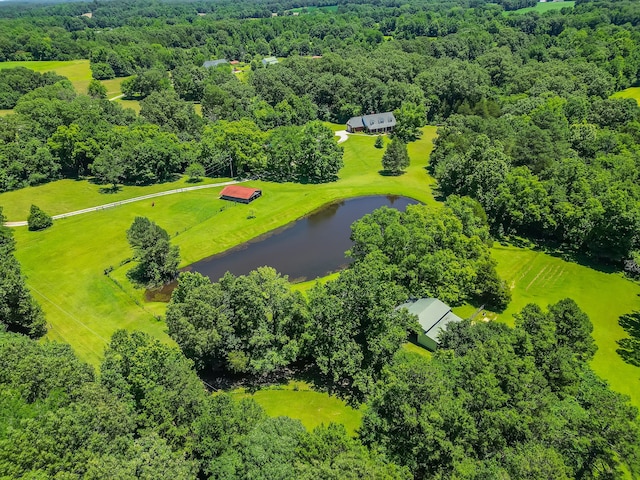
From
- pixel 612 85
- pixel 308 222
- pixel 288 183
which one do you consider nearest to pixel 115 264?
pixel 308 222

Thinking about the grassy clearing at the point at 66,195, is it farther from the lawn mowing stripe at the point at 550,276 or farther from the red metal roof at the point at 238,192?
the lawn mowing stripe at the point at 550,276

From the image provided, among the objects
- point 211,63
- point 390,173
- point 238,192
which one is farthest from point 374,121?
point 211,63

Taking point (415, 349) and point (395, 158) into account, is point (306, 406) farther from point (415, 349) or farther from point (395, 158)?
point (395, 158)

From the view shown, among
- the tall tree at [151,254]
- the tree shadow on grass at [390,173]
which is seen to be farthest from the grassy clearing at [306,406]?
the tree shadow on grass at [390,173]

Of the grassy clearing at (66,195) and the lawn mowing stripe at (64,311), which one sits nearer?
the lawn mowing stripe at (64,311)

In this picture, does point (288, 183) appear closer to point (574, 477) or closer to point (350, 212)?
point (350, 212)
